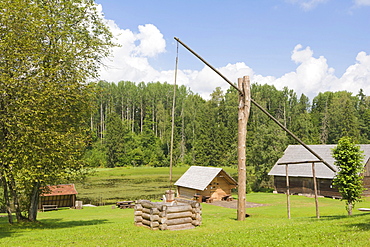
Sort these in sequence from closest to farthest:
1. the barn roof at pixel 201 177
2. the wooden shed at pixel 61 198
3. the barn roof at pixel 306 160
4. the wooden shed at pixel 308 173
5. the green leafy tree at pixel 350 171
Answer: the green leafy tree at pixel 350 171, the wooden shed at pixel 61 198, the barn roof at pixel 201 177, the wooden shed at pixel 308 173, the barn roof at pixel 306 160

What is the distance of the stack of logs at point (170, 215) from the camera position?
51.8 feet

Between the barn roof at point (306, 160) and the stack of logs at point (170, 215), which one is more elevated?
the barn roof at point (306, 160)

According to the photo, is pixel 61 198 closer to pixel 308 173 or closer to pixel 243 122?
pixel 243 122

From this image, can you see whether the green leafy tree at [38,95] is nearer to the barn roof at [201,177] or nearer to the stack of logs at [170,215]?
the stack of logs at [170,215]

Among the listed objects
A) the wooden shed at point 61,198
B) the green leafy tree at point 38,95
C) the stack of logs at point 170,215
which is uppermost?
the green leafy tree at point 38,95

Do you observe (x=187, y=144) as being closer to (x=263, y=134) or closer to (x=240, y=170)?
(x=263, y=134)

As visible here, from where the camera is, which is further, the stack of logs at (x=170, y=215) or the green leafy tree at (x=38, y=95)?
the green leafy tree at (x=38, y=95)


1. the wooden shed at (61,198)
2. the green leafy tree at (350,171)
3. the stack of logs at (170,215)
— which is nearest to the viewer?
the stack of logs at (170,215)

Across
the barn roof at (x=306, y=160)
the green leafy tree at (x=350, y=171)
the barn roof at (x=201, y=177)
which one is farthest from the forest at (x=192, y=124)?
the green leafy tree at (x=350, y=171)

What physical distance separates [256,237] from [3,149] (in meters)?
13.4

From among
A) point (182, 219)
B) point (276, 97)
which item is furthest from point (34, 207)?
point (276, 97)

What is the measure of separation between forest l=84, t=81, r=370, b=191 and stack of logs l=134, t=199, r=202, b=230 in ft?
190

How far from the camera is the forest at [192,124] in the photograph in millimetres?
94438

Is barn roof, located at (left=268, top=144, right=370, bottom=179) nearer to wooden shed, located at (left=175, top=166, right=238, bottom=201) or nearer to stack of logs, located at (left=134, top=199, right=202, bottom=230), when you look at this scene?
wooden shed, located at (left=175, top=166, right=238, bottom=201)
